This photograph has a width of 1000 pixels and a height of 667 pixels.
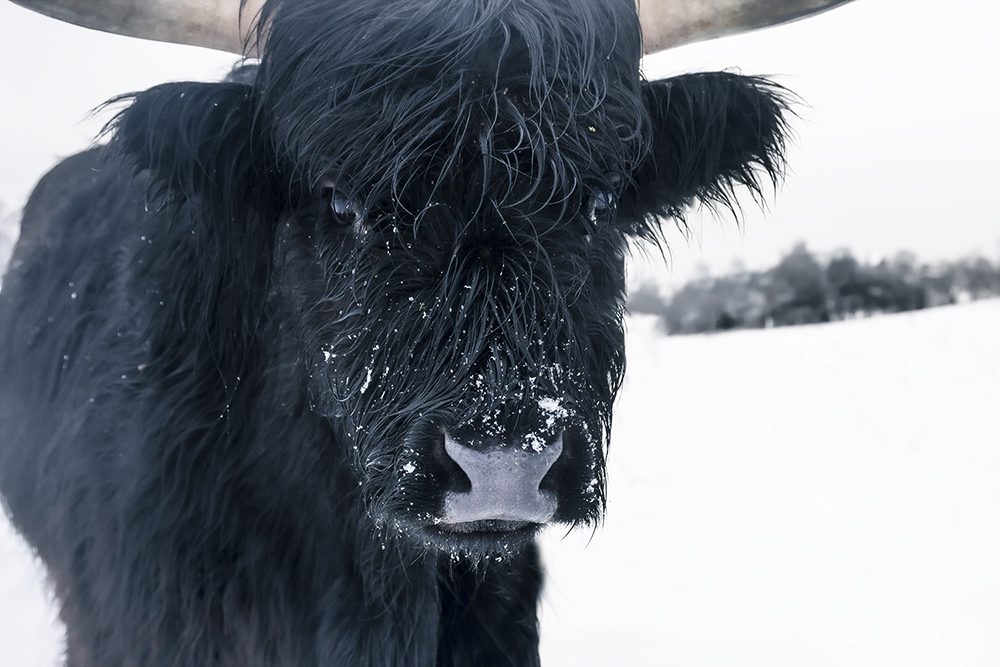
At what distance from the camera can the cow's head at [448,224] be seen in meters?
1.39

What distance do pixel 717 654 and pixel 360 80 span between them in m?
2.86

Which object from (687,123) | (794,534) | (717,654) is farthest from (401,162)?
(794,534)

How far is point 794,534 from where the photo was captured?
4715 mm

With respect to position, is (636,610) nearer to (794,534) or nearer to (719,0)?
(794,534)

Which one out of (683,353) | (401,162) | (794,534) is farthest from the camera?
(683,353)

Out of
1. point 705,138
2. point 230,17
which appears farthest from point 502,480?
point 230,17

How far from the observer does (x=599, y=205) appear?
6.28 feet

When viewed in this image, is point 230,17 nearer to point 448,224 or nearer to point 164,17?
point 164,17

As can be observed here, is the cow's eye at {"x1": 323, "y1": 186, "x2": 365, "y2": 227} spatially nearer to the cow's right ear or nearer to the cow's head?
the cow's head

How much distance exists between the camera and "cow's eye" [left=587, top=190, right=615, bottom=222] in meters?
1.84

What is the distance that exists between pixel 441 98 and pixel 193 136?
26.9 inches

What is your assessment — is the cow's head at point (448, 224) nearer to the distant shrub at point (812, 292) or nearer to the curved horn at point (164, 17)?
the curved horn at point (164, 17)

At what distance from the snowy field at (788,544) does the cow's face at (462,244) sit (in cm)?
143

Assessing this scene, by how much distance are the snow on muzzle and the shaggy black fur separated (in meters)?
0.03
